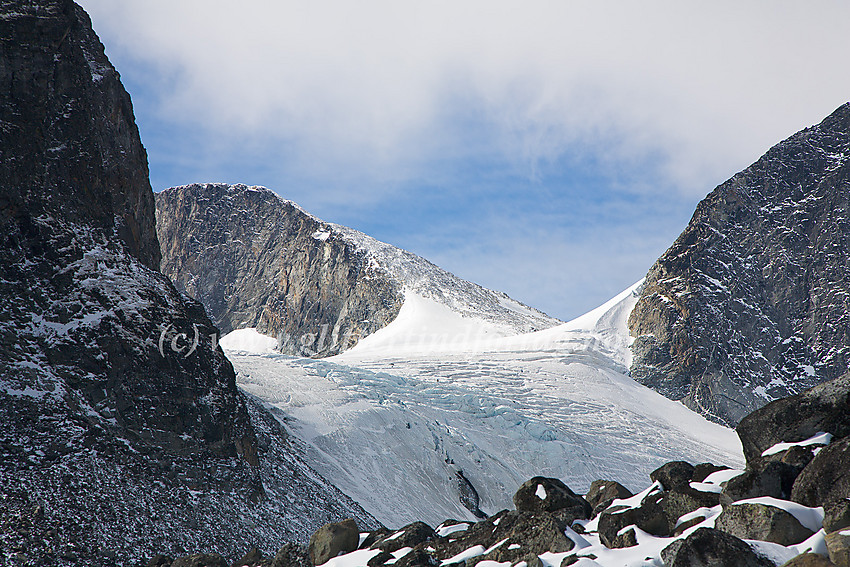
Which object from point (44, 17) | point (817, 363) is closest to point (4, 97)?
point (44, 17)

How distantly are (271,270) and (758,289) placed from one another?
81140 millimetres

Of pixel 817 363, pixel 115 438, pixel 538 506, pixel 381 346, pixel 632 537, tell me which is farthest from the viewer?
pixel 817 363

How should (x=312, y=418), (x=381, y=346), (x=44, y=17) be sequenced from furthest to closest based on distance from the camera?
(x=381, y=346) < (x=312, y=418) < (x=44, y=17)

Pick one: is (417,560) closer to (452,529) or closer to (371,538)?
(371,538)

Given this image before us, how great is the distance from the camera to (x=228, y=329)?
131750mm

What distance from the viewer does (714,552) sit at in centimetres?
866

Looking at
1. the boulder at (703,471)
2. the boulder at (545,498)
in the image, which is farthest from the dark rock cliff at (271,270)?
the boulder at (703,471)

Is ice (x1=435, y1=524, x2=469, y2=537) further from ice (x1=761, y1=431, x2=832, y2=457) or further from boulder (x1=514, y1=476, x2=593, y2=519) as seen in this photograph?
ice (x1=761, y1=431, x2=832, y2=457)

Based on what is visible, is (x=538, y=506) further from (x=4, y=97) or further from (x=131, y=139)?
(x=131, y=139)

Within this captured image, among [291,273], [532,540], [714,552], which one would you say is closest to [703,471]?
[532,540]

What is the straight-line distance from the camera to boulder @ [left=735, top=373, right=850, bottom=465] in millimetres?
10922

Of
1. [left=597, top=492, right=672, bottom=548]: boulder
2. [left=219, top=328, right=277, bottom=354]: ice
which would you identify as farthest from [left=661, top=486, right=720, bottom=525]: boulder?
[left=219, top=328, right=277, bottom=354]: ice

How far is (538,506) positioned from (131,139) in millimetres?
29120

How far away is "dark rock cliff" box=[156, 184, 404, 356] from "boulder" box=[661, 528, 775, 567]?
82.6 meters
